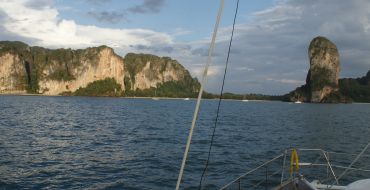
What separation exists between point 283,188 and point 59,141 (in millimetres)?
32711

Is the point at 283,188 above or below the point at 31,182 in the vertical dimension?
above

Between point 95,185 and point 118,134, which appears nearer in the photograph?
point 95,185

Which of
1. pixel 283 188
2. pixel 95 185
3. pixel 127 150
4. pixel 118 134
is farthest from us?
pixel 118 134

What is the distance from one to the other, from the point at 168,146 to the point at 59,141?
467 inches

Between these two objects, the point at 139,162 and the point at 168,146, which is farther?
the point at 168,146

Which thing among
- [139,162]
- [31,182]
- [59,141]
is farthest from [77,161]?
[59,141]

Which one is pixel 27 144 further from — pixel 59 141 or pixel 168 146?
pixel 168 146

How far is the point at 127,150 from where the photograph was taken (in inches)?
1358


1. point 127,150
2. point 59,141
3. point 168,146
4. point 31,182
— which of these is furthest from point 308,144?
point 31,182

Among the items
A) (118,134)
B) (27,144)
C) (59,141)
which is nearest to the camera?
(27,144)

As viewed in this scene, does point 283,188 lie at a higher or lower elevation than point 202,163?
higher

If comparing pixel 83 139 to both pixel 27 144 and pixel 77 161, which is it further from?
pixel 77 161

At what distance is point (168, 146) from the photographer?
37156 mm

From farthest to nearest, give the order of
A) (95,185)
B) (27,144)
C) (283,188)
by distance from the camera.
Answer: (27,144) < (95,185) < (283,188)
